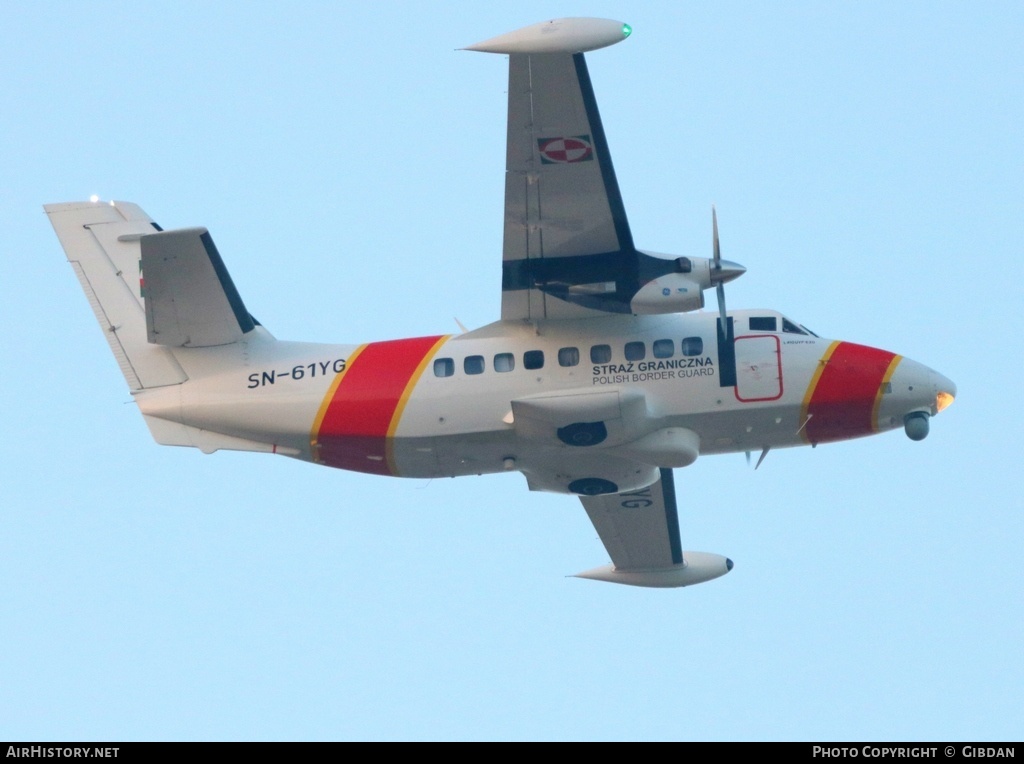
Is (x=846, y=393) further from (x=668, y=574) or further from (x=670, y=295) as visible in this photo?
(x=668, y=574)

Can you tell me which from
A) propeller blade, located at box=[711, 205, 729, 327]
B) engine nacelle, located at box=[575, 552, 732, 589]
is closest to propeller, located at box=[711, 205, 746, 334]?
propeller blade, located at box=[711, 205, 729, 327]

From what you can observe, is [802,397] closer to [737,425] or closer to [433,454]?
[737,425]

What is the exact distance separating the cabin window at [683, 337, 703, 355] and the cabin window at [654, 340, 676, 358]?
17 cm

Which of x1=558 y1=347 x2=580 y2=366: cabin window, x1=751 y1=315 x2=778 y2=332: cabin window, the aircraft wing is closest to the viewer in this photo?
x1=558 y1=347 x2=580 y2=366: cabin window

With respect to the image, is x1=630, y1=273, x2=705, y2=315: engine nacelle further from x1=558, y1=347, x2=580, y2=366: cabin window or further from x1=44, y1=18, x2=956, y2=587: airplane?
x1=558, y1=347, x2=580, y2=366: cabin window

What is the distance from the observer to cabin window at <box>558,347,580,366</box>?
22328 mm

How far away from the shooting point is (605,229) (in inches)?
856

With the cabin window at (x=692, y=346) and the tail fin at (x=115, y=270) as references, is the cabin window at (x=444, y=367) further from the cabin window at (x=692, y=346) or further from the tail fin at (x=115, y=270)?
the tail fin at (x=115, y=270)

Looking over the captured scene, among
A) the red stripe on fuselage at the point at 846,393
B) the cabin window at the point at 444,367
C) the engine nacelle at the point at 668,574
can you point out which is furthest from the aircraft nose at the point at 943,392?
the cabin window at the point at 444,367

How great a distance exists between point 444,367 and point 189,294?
3947 millimetres

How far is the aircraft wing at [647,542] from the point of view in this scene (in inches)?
1035
